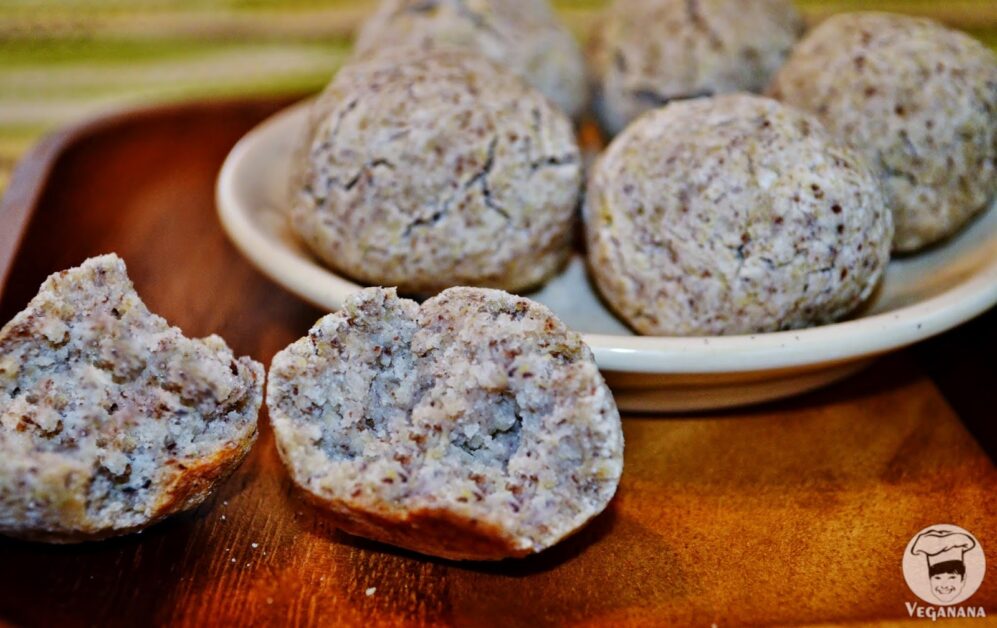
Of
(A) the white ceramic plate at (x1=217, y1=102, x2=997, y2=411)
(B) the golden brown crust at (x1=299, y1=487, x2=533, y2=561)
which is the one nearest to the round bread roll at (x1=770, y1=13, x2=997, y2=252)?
(A) the white ceramic plate at (x1=217, y1=102, x2=997, y2=411)

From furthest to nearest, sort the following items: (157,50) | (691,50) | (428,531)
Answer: (157,50), (691,50), (428,531)

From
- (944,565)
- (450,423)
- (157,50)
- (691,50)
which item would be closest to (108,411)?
(450,423)

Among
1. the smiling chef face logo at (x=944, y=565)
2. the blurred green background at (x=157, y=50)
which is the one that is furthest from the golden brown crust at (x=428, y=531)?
the blurred green background at (x=157, y=50)

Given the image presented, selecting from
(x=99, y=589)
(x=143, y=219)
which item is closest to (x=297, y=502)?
(x=99, y=589)

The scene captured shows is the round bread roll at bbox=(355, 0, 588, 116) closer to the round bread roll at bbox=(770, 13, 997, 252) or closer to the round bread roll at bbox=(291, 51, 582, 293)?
the round bread roll at bbox=(291, 51, 582, 293)

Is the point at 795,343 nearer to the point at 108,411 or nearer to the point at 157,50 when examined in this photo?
the point at 108,411

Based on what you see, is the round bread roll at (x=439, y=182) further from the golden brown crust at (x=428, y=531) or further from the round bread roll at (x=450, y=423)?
the golden brown crust at (x=428, y=531)

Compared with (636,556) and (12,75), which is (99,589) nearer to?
(636,556)
